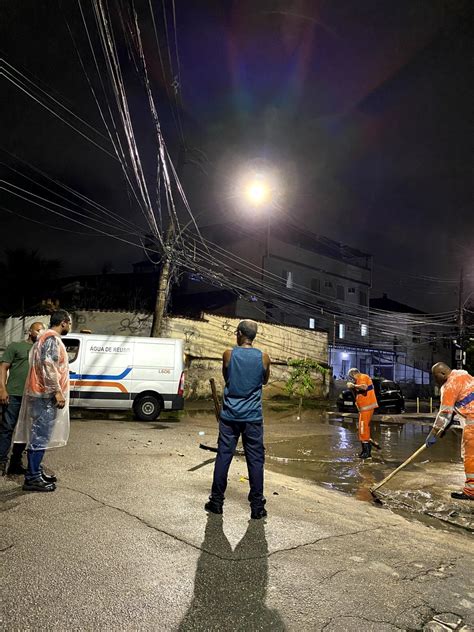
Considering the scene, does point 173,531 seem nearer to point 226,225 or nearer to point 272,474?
point 272,474

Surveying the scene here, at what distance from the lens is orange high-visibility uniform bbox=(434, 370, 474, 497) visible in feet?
18.6

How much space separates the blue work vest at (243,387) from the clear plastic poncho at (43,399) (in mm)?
1726

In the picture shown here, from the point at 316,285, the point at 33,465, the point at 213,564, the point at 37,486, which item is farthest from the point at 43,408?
the point at 316,285

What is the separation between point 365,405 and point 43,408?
6248 mm

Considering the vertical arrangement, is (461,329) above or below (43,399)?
above

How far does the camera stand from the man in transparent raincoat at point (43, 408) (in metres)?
4.40

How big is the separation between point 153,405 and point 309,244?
1338 inches

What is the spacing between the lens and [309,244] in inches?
1725

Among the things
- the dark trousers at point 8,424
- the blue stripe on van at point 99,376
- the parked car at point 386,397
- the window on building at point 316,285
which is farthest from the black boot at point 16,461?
the window on building at point 316,285

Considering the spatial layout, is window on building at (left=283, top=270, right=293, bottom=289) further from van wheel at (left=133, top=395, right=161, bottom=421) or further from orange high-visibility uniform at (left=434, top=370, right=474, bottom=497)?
orange high-visibility uniform at (left=434, top=370, right=474, bottom=497)

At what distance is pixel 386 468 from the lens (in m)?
7.96

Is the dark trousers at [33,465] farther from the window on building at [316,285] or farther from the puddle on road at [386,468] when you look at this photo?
the window on building at [316,285]

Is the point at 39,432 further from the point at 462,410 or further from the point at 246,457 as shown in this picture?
the point at 462,410

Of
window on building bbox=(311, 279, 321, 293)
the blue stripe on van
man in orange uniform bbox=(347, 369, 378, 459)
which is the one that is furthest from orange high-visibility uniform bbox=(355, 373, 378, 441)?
window on building bbox=(311, 279, 321, 293)
